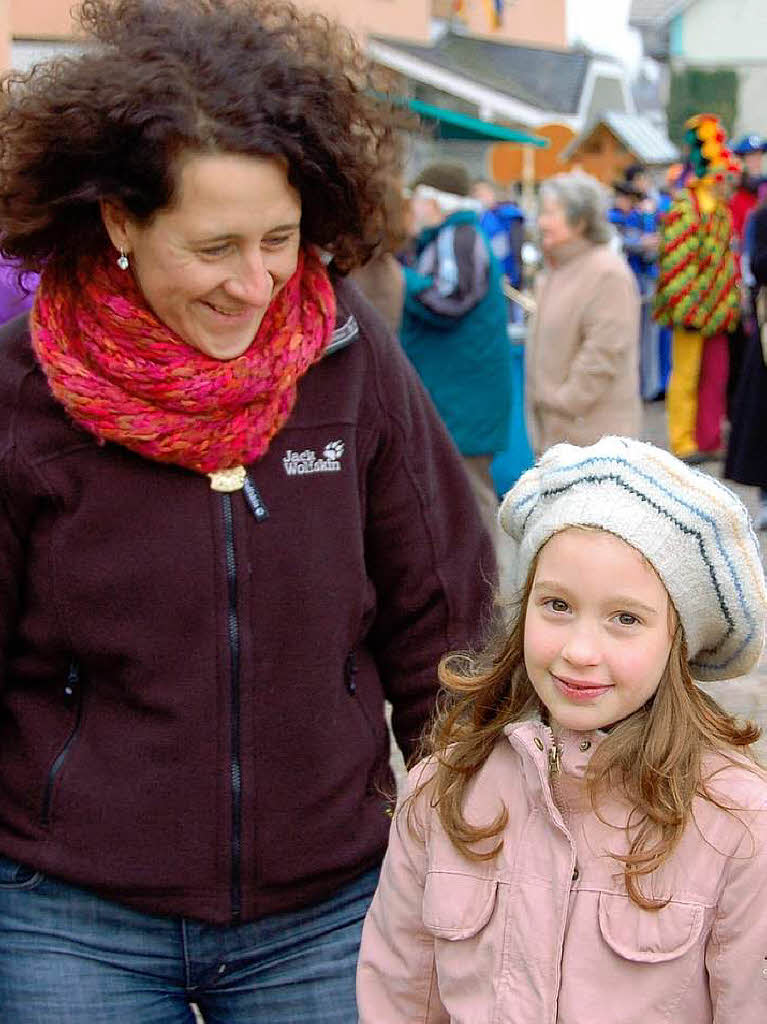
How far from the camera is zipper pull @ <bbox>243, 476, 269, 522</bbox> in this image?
2.30 meters

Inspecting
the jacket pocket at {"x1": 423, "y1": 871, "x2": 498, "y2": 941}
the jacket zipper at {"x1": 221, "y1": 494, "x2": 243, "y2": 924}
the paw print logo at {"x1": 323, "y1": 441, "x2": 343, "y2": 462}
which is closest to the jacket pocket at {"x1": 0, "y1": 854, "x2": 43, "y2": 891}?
the jacket zipper at {"x1": 221, "y1": 494, "x2": 243, "y2": 924}

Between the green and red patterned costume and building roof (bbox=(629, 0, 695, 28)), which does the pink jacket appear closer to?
the green and red patterned costume

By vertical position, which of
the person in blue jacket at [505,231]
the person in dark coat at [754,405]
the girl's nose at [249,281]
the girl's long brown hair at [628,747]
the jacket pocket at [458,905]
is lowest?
the person in blue jacket at [505,231]

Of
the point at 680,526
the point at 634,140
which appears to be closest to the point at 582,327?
the point at 680,526

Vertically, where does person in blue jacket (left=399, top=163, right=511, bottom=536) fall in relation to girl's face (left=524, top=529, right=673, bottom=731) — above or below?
below

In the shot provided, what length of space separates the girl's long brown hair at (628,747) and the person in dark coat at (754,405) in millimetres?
5705

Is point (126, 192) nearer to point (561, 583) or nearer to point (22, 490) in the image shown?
point (22, 490)

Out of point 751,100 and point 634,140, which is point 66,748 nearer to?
point 634,140

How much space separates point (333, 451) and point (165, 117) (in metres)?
0.56

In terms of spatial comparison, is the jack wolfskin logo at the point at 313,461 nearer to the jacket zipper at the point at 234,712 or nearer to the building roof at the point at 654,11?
the jacket zipper at the point at 234,712

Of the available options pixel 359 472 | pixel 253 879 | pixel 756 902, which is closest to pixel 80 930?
pixel 253 879

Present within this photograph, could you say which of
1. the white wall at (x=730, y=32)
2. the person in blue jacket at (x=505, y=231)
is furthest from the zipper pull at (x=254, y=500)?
the white wall at (x=730, y=32)

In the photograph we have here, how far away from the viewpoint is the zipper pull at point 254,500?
2299 millimetres

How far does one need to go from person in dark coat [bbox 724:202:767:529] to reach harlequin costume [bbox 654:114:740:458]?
68.2 inches
